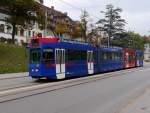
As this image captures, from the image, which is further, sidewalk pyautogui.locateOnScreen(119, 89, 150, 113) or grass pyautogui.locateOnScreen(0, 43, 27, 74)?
grass pyautogui.locateOnScreen(0, 43, 27, 74)

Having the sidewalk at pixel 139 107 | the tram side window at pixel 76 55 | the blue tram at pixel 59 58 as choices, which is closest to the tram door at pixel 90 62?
the blue tram at pixel 59 58

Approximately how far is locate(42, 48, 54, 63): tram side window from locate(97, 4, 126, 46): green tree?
95.3 metres

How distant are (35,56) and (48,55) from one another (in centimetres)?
89

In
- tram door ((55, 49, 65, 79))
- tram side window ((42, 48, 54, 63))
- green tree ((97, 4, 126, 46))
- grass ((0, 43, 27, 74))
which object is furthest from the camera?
green tree ((97, 4, 126, 46))

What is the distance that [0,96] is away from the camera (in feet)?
49.2

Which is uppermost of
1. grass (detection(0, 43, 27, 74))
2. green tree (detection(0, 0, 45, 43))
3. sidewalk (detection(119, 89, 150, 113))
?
green tree (detection(0, 0, 45, 43))

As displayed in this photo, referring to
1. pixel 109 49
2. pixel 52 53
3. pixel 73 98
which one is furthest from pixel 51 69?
pixel 109 49

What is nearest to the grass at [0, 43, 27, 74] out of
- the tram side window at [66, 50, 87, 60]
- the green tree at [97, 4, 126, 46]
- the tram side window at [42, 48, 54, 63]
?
the tram side window at [66, 50, 87, 60]

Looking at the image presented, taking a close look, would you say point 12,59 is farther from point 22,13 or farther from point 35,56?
point 35,56

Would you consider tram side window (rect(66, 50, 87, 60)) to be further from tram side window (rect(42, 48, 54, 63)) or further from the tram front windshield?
the tram front windshield

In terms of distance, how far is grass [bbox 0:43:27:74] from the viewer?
40372 millimetres

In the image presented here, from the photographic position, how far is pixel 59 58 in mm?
25375

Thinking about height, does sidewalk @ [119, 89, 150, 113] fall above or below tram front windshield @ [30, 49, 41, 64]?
below

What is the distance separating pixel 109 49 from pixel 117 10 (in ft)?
273
